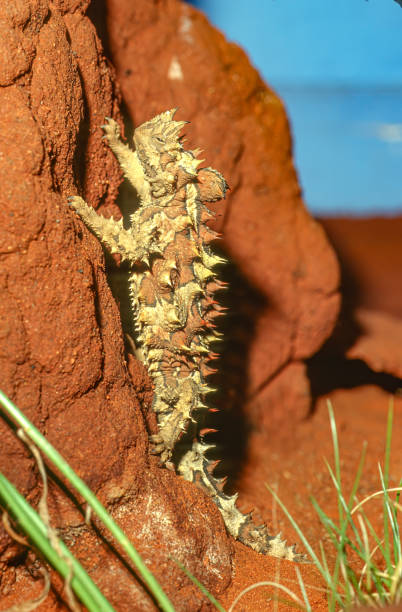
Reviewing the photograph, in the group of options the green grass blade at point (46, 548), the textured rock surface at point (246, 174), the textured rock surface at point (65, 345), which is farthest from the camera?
the textured rock surface at point (246, 174)

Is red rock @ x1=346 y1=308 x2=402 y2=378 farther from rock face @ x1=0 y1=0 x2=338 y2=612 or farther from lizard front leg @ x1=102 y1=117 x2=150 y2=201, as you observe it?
lizard front leg @ x1=102 y1=117 x2=150 y2=201

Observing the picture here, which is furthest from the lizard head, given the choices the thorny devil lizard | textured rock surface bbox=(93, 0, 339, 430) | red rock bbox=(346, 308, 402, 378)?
red rock bbox=(346, 308, 402, 378)

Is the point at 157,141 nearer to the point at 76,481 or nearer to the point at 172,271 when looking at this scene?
the point at 172,271

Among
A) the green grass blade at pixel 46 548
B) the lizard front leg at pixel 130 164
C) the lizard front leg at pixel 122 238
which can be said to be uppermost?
the lizard front leg at pixel 130 164

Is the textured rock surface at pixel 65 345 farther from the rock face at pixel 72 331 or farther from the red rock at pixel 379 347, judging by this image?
the red rock at pixel 379 347

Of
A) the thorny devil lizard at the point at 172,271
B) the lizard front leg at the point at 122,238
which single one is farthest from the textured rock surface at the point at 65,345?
the thorny devil lizard at the point at 172,271

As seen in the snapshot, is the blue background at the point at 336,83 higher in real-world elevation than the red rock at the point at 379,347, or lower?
higher

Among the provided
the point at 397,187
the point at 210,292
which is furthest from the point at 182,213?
the point at 397,187
